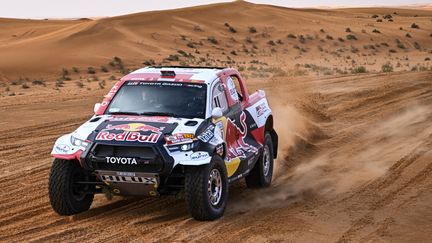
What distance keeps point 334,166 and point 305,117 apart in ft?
16.7

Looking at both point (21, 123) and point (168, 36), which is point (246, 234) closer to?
point (21, 123)

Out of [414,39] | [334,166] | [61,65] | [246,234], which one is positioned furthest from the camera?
[414,39]

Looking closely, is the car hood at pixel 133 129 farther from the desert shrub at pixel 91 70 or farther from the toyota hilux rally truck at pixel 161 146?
the desert shrub at pixel 91 70

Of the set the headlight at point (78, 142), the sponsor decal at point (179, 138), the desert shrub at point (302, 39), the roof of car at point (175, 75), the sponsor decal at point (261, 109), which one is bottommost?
the desert shrub at point (302, 39)

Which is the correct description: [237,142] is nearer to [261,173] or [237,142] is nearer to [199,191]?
[261,173]

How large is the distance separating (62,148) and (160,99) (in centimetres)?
151

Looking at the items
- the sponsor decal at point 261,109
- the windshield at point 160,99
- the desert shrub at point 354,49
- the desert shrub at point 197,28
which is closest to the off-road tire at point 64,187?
the windshield at point 160,99

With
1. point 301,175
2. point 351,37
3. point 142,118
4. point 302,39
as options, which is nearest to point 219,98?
point 142,118

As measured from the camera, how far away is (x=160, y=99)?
32.6 ft

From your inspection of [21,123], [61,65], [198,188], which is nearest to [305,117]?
[21,123]

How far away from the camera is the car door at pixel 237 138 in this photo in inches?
392

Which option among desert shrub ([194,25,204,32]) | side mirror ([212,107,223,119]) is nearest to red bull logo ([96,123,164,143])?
side mirror ([212,107,223,119])

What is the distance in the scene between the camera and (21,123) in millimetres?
17656

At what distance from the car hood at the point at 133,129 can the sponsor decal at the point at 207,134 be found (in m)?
0.11
